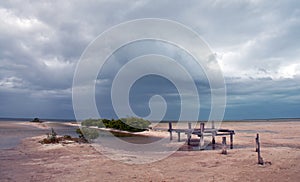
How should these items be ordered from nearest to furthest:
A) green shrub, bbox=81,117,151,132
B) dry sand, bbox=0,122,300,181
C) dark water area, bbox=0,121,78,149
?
dry sand, bbox=0,122,300,181, dark water area, bbox=0,121,78,149, green shrub, bbox=81,117,151,132

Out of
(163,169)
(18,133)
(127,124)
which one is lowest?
(18,133)

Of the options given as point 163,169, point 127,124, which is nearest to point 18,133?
point 127,124

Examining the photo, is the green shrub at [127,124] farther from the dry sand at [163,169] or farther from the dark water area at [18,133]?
the dry sand at [163,169]

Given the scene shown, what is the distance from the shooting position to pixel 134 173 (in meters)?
13.9

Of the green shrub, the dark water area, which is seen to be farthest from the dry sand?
the green shrub

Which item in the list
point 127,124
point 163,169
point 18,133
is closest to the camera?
point 163,169

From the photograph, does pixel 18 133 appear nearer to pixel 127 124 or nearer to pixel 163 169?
pixel 127 124

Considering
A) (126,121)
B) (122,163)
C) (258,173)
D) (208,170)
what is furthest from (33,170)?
(126,121)

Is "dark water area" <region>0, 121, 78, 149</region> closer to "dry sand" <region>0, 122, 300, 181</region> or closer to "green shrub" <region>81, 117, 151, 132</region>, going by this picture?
"green shrub" <region>81, 117, 151, 132</region>

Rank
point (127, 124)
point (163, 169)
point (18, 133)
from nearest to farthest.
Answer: point (163, 169)
point (18, 133)
point (127, 124)

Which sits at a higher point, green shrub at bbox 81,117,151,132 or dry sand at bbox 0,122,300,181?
green shrub at bbox 81,117,151,132

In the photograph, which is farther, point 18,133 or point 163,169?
point 18,133

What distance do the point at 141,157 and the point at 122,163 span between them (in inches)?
103

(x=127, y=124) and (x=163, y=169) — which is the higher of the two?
(x=127, y=124)
